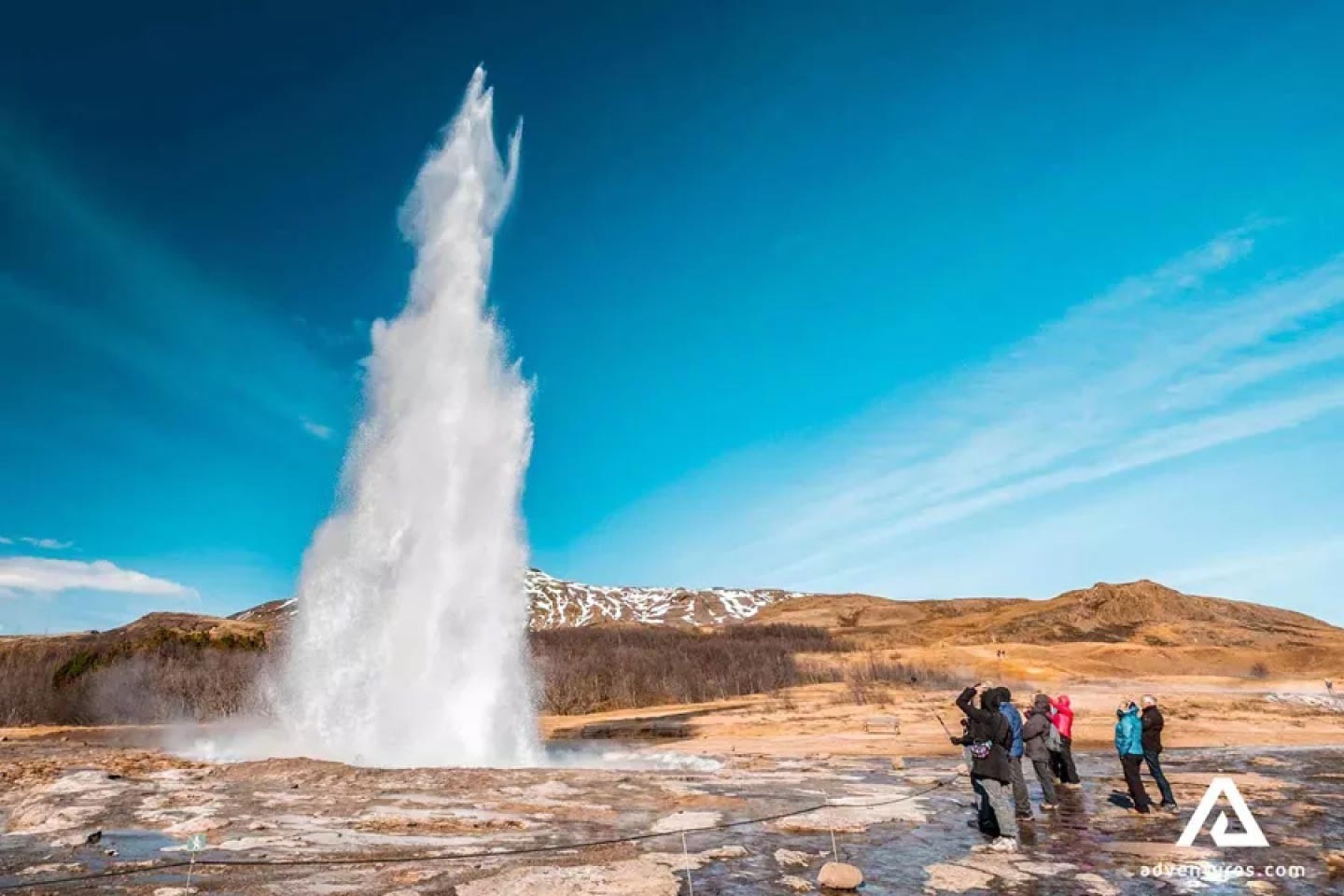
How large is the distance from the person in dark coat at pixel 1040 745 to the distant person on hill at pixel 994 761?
3.55m

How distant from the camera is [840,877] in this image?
9.84 metres

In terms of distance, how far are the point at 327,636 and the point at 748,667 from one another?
87.2 m

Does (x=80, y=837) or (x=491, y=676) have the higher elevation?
(x=491, y=676)

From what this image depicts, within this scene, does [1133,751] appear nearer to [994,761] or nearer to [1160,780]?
[1160,780]

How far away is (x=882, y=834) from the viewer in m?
13.4

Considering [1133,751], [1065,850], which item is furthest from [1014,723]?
[1065,850]

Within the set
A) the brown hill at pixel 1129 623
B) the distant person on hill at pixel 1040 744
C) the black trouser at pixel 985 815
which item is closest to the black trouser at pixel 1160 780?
the distant person on hill at pixel 1040 744

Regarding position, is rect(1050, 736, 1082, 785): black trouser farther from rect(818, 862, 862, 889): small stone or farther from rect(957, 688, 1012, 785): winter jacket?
rect(818, 862, 862, 889): small stone

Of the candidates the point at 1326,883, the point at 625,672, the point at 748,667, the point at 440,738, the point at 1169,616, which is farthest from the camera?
the point at 1169,616

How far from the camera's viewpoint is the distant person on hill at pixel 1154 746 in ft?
49.0

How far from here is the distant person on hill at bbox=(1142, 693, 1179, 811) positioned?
14938 mm

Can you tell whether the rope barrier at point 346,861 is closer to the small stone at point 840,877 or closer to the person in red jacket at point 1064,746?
the small stone at point 840,877

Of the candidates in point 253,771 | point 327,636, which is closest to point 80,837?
point 253,771

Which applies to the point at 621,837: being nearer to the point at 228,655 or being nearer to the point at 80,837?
the point at 80,837
